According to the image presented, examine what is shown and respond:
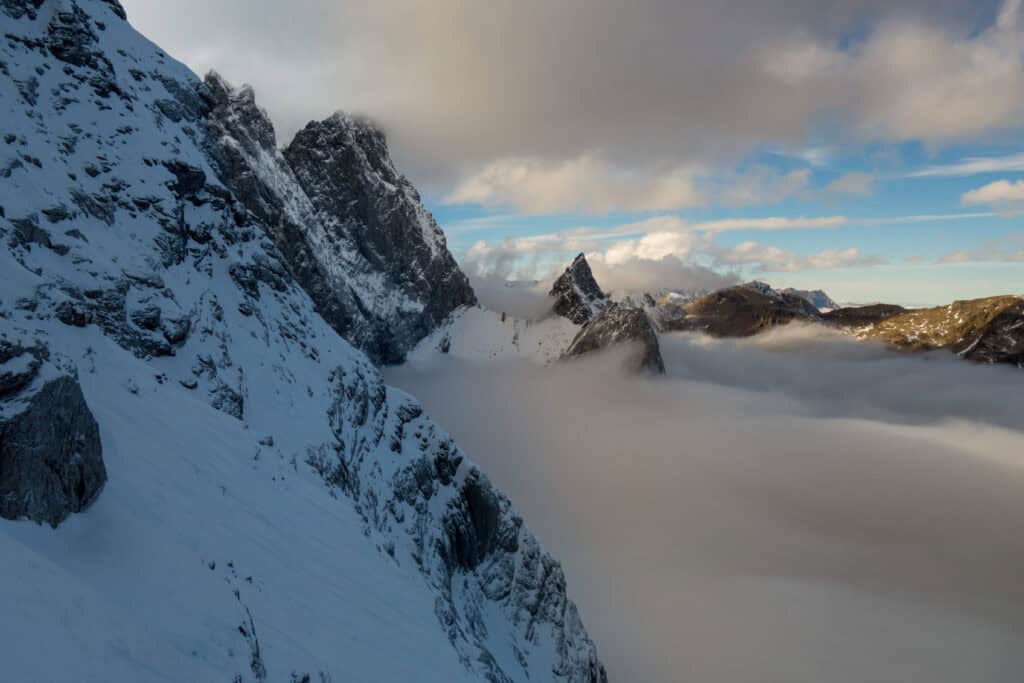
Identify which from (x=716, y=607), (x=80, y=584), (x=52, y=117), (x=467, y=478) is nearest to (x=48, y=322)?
(x=80, y=584)

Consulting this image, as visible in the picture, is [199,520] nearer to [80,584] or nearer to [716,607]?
[80,584]

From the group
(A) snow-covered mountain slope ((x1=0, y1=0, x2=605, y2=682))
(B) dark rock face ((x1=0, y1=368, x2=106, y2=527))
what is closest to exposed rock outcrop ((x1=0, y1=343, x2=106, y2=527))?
(B) dark rock face ((x1=0, y1=368, x2=106, y2=527))

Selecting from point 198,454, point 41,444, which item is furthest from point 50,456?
point 198,454

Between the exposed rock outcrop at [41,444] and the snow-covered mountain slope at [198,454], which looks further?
the snow-covered mountain slope at [198,454]

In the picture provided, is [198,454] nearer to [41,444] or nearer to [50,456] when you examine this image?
[41,444]

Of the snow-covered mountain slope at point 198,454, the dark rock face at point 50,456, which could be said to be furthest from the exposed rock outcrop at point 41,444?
the snow-covered mountain slope at point 198,454

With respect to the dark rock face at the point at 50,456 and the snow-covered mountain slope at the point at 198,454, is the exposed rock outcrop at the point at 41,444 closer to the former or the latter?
the dark rock face at the point at 50,456
